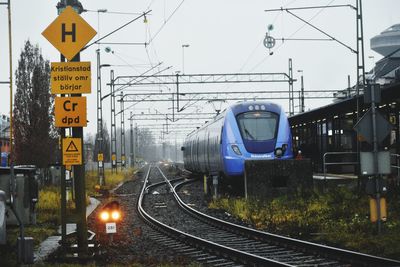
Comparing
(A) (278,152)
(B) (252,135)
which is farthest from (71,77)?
(A) (278,152)

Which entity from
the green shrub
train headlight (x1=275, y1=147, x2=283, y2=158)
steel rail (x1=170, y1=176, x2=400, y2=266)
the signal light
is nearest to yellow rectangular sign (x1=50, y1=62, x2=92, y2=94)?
the signal light

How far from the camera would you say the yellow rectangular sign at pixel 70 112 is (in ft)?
34.9

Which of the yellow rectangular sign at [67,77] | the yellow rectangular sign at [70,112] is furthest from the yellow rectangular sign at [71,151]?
the yellow rectangular sign at [67,77]

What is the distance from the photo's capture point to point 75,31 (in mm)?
10719

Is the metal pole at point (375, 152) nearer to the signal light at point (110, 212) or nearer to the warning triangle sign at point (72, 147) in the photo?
the signal light at point (110, 212)

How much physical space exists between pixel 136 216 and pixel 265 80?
2320 centimetres

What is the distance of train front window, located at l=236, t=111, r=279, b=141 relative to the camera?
22094 mm

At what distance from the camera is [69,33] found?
10.7 m

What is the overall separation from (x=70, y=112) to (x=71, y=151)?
71 cm

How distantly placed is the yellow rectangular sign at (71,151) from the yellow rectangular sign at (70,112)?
12.8 inches

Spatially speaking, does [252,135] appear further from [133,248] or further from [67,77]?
[67,77]

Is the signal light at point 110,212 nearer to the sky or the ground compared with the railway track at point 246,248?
nearer to the sky

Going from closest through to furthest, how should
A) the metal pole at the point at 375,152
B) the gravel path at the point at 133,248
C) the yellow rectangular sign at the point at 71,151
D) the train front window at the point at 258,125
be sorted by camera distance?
the gravel path at the point at 133,248 < the yellow rectangular sign at the point at 71,151 < the metal pole at the point at 375,152 < the train front window at the point at 258,125

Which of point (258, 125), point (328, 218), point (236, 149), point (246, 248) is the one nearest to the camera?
point (246, 248)
